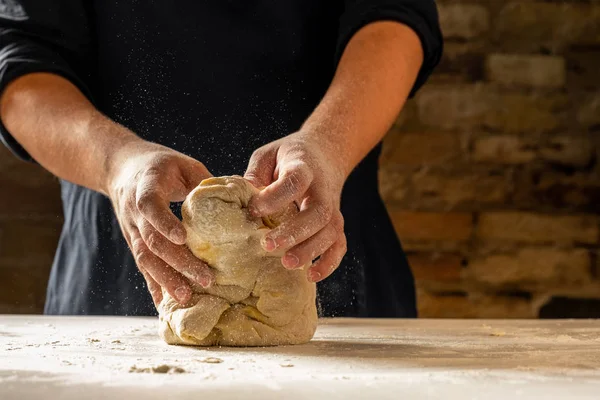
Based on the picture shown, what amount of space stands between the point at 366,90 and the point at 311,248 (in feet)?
1.70

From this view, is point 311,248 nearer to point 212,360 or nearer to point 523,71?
point 212,360

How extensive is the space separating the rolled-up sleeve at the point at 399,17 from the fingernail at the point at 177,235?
750 mm

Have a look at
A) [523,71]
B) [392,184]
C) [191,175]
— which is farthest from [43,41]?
[523,71]

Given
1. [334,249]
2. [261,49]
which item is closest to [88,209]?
[261,49]

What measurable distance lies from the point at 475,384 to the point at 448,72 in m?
2.11

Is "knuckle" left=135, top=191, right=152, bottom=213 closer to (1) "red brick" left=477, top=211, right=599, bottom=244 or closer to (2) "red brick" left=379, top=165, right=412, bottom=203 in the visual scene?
(2) "red brick" left=379, top=165, right=412, bottom=203

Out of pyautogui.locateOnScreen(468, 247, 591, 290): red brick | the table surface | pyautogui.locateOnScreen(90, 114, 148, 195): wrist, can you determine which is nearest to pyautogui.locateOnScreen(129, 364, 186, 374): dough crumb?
the table surface

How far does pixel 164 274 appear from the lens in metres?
1.11

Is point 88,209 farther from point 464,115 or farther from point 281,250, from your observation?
point 464,115

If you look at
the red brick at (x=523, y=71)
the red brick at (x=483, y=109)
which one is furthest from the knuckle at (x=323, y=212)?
the red brick at (x=523, y=71)

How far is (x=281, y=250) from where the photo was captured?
44.1 inches

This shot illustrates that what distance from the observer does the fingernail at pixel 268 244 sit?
1.03m

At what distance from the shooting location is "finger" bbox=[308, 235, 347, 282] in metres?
1.12

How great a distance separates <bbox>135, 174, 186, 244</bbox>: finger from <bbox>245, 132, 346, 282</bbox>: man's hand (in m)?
0.11
